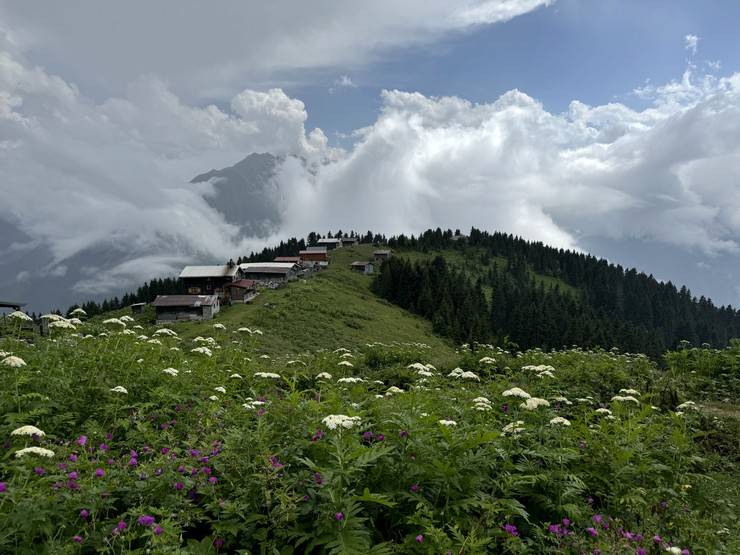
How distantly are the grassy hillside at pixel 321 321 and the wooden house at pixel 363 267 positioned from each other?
29.2 m

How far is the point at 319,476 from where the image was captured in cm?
482

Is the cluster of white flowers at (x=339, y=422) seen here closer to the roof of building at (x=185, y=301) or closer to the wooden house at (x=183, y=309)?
the wooden house at (x=183, y=309)

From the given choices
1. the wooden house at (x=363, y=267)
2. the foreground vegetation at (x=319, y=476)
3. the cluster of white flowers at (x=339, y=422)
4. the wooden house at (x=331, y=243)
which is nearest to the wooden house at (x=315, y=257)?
the wooden house at (x=363, y=267)

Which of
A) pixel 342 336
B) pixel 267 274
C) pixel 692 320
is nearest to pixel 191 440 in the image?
pixel 342 336

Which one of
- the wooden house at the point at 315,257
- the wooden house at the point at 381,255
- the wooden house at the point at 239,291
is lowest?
the wooden house at the point at 239,291

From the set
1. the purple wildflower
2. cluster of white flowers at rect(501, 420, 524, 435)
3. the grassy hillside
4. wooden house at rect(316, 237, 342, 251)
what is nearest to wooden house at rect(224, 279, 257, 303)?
the grassy hillside

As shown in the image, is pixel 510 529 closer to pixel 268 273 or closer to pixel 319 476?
pixel 319 476

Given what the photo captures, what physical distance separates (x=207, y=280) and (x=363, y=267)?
60.8m

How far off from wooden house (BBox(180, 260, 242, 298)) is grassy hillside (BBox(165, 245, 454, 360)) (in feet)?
25.0

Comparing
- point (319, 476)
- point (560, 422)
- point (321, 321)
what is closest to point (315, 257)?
point (321, 321)

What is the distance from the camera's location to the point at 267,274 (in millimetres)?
112938

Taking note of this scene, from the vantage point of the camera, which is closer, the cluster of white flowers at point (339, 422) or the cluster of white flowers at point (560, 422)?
the cluster of white flowers at point (339, 422)

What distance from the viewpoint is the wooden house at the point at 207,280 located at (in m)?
88.2

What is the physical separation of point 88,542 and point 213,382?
5.11 meters
